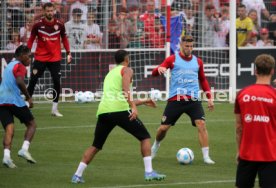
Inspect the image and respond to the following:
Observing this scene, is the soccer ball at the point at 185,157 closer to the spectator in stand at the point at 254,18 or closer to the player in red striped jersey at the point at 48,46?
the player in red striped jersey at the point at 48,46

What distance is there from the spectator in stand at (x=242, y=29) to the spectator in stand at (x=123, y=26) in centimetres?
353

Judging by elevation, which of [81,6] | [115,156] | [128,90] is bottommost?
[115,156]

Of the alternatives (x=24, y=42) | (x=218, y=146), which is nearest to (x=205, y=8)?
(x=24, y=42)

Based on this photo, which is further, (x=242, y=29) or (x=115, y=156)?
(x=242, y=29)

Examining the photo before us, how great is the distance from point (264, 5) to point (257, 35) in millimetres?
1299

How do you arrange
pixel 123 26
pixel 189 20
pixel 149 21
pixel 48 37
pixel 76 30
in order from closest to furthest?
1. pixel 48 37
2. pixel 76 30
3. pixel 189 20
4. pixel 123 26
5. pixel 149 21

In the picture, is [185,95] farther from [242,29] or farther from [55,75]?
[242,29]

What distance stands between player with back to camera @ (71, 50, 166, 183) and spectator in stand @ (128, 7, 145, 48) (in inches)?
503

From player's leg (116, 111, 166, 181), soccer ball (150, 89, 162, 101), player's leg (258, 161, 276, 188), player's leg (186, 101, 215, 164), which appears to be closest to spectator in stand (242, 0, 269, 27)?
soccer ball (150, 89, 162, 101)

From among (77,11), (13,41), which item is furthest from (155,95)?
(13,41)

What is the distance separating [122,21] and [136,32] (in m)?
0.54

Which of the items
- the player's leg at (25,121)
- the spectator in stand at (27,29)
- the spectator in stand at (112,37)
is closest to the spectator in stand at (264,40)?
the spectator in stand at (112,37)

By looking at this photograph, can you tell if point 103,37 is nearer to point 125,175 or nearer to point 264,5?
point 264,5

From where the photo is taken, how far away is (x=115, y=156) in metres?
16.3
